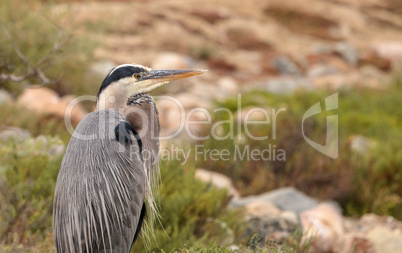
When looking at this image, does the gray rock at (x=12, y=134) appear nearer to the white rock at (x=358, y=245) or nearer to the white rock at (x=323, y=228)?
the white rock at (x=323, y=228)

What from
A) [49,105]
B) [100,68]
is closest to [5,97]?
[49,105]

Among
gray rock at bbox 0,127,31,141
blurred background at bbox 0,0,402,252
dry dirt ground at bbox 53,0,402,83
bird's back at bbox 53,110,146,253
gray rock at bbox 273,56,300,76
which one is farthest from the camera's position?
gray rock at bbox 273,56,300,76

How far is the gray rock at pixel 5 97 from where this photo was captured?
5.95 m

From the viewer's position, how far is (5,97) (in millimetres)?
6246

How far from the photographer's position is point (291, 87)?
1221 centimetres

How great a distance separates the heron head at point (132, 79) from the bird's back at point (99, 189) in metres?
0.21

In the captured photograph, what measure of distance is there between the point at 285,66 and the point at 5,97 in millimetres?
11149

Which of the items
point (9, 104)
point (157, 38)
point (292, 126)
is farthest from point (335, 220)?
point (157, 38)

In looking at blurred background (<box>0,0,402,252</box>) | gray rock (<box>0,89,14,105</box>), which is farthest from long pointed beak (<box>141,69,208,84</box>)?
gray rock (<box>0,89,14,105</box>)

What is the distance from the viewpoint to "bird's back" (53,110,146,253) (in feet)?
7.97

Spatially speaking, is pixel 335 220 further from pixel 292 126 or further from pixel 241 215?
pixel 292 126

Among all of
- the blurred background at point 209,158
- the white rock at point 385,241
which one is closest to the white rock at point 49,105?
the blurred background at point 209,158

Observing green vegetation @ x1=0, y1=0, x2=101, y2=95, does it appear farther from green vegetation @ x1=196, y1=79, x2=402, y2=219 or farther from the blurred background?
green vegetation @ x1=196, y1=79, x2=402, y2=219

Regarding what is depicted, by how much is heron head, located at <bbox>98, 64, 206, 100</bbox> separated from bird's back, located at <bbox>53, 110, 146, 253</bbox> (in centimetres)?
21
